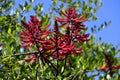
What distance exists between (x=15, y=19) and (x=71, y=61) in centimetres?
214

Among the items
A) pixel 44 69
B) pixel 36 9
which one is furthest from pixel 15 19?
pixel 44 69

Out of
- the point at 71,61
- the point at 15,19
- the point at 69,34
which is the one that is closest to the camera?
the point at 69,34

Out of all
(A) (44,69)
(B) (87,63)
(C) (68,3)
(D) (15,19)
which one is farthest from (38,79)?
(C) (68,3)

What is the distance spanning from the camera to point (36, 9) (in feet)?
19.7

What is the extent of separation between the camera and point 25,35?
298cm

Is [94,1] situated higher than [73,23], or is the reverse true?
[94,1]

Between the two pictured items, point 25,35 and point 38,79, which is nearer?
point 25,35

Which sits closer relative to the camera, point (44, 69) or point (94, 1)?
point (44, 69)

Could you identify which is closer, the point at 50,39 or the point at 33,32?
the point at 33,32

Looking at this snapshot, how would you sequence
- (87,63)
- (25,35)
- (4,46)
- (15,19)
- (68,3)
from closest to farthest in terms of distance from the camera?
(25,35)
(87,63)
(4,46)
(15,19)
(68,3)

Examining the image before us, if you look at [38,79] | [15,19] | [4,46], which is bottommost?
[38,79]

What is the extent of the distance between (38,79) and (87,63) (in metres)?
0.57

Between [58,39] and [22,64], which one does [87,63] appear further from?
[22,64]

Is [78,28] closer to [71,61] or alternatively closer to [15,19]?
[71,61]
